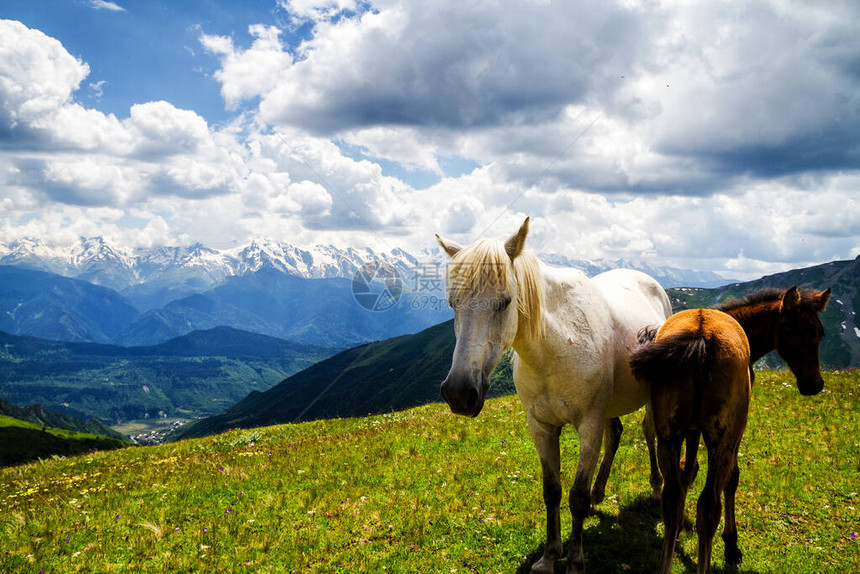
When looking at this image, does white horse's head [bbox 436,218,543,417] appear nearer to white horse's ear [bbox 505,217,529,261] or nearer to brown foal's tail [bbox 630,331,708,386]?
white horse's ear [bbox 505,217,529,261]

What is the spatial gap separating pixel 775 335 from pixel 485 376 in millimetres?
6506

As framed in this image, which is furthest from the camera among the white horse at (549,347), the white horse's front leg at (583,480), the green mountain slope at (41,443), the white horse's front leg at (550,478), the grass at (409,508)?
the green mountain slope at (41,443)

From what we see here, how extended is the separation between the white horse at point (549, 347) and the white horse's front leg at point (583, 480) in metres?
0.01

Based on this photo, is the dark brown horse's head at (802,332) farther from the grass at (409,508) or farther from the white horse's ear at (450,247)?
the white horse's ear at (450,247)

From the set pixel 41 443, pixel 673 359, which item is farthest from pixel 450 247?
pixel 41 443

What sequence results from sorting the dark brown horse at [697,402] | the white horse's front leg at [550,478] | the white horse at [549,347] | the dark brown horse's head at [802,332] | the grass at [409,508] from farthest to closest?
1. the dark brown horse's head at [802,332]
2. the grass at [409,508]
3. the white horse's front leg at [550,478]
4. the dark brown horse at [697,402]
5. the white horse at [549,347]

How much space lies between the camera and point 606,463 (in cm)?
933

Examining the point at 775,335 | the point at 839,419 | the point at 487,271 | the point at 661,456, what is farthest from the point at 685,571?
the point at 839,419

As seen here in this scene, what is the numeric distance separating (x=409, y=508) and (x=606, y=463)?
13.1 feet

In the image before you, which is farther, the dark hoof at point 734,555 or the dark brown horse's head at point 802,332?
the dark brown horse's head at point 802,332

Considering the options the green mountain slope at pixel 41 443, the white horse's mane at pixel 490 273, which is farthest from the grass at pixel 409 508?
the green mountain slope at pixel 41 443

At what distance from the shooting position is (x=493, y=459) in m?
11.6

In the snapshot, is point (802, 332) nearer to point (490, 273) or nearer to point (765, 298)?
point (765, 298)

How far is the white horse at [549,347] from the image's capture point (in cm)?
520
